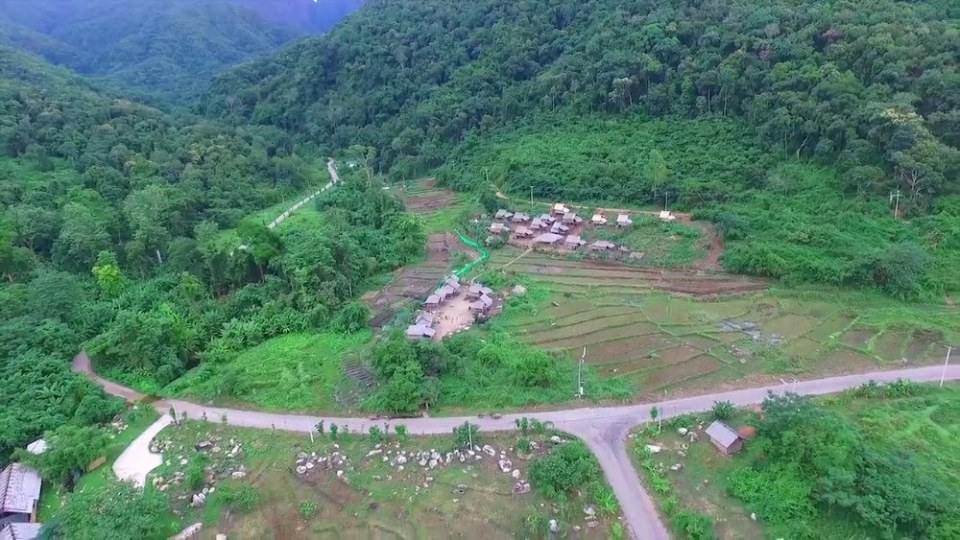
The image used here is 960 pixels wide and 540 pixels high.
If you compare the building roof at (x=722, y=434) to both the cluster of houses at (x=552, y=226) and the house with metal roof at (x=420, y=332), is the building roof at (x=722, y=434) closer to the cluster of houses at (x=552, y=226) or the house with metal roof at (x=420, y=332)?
the house with metal roof at (x=420, y=332)

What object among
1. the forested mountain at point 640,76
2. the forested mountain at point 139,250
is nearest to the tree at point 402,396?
the forested mountain at point 139,250

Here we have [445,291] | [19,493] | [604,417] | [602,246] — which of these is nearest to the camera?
[19,493]

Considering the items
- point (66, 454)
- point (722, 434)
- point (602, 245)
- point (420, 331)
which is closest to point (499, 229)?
point (602, 245)

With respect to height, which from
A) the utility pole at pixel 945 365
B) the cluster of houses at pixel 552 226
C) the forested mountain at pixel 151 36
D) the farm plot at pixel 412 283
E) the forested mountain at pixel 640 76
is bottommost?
the utility pole at pixel 945 365

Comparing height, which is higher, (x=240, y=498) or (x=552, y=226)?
(x=552, y=226)

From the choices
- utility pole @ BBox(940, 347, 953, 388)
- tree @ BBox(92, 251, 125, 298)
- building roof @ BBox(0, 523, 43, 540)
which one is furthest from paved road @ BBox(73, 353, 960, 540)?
tree @ BBox(92, 251, 125, 298)

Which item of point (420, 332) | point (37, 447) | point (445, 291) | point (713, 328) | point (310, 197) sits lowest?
point (713, 328)

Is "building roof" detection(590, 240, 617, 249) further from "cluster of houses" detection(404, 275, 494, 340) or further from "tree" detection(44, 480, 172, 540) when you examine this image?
"tree" detection(44, 480, 172, 540)

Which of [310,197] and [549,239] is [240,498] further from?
[310,197]
